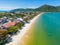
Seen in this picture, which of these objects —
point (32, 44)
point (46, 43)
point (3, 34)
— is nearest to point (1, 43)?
point (3, 34)

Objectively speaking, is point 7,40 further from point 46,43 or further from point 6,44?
point 46,43

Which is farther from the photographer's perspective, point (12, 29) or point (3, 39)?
point (12, 29)

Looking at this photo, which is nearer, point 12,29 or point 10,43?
point 10,43

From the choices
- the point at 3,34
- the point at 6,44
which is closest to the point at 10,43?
the point at 6,44

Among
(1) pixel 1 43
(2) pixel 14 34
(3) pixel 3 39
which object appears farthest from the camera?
(2) pixel 14 34

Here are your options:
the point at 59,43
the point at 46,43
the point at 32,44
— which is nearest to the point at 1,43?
the point at 32,44

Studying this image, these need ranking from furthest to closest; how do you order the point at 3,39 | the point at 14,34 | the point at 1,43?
the point at 14,34
the point at 3,39
the point at 1,43

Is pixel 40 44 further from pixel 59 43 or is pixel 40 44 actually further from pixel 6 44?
pixel 6 44
